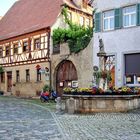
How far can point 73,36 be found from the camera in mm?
31203

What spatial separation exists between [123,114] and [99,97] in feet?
4.56

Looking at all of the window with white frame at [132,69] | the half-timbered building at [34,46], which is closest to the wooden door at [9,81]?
the half-timbered building at [34,46]

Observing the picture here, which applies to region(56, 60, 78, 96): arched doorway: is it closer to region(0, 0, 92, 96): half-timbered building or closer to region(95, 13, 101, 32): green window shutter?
region(0, 0, 92, 96): half-timbered building

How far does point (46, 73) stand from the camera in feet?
107

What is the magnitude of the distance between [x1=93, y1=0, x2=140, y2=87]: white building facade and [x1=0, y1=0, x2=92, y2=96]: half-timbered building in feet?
14.9

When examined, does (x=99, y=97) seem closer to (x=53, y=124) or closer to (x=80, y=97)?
(x=80, y=97)

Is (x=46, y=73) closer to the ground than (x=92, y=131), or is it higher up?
higher up

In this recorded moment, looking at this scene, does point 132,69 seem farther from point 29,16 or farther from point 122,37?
point 29,16

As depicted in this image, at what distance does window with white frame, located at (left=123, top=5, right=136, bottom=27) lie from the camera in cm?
2484

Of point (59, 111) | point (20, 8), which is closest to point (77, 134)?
point (59, 111)

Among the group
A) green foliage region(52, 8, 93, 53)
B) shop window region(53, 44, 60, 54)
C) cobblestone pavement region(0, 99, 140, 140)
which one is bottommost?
cobblestone pavement region(0, 99, 140, 140)

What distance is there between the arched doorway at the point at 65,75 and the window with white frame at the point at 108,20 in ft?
16.6

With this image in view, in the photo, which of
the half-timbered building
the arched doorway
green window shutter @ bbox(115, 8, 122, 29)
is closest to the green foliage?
the half-timbered building

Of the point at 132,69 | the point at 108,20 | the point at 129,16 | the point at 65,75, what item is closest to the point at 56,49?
the point at 65,75
